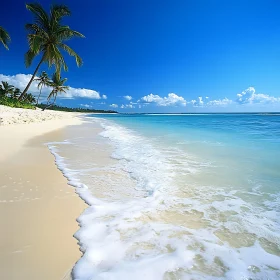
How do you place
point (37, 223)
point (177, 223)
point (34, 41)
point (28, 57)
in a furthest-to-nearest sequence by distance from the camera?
Result: point (28, 57)
point (34, 41)
point (177, 223)
point (37, 223)

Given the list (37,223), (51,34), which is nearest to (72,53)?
(51,34)

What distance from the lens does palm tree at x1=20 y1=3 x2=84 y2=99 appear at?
19703 millimetres

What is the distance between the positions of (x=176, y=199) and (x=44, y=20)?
77.0 ft

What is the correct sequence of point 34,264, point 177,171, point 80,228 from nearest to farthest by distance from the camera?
1. point 34,264
2. point 80,228
3. point 177,171

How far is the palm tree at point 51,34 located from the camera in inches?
776

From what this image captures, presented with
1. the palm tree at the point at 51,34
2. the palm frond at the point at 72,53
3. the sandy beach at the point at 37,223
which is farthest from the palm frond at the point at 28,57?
the sandy beach at the point at 37,223

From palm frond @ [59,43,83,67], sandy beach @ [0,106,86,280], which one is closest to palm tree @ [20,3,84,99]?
palm frond @ [59,43,83,67]

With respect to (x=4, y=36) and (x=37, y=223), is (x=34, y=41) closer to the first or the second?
(x=4, y=36)

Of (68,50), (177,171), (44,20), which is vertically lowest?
(177,171)

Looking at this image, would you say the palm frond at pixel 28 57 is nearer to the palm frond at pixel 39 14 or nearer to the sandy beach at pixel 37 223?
the palm frond at pixel 39 14

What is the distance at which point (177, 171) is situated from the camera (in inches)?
192

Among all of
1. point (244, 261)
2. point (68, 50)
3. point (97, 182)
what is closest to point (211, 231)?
point (244, 261)

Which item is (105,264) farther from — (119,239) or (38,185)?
(38,185)

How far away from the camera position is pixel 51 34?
790 inches
